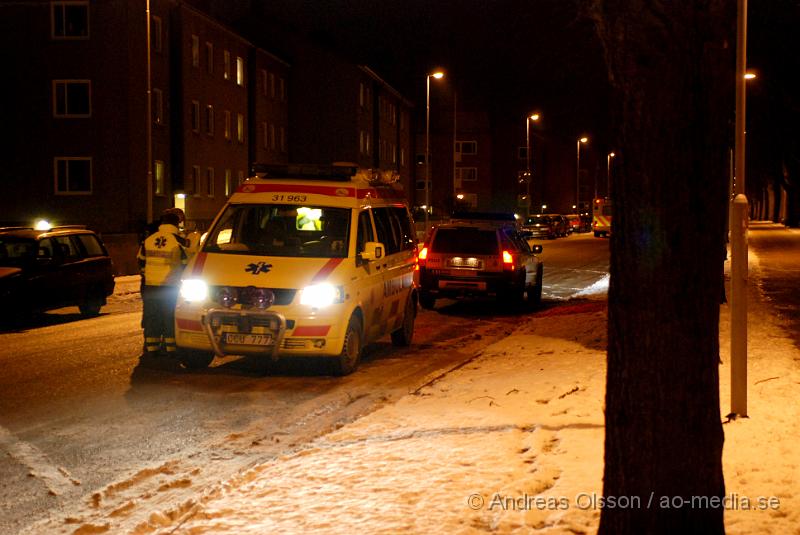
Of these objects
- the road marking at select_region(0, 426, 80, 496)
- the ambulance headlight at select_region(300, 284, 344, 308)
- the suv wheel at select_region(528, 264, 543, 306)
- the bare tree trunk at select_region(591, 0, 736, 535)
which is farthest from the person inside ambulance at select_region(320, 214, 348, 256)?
the suv wheel at select_region(528, 264, 543, 306)

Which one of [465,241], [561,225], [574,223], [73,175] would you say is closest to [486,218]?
[465,241]

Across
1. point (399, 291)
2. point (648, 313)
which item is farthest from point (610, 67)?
point (399, 291)

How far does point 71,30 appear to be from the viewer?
3912 cm

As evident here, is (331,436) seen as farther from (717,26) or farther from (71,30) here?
(71,30)

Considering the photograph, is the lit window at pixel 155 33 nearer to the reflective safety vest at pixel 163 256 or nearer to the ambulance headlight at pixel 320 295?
the reflective safety vest at pixel 163 256

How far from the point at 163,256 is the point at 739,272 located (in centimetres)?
702

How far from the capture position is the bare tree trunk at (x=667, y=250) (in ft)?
13.6

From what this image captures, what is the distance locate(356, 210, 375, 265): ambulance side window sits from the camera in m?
11.7

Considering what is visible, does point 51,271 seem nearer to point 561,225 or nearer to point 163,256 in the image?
point 163,256

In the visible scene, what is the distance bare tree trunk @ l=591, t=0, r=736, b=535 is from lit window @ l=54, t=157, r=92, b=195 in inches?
1483

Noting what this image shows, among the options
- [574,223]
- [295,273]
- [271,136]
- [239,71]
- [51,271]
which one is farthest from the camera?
[574,223]

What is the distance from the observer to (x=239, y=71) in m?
51.5

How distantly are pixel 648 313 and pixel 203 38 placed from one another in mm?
44376

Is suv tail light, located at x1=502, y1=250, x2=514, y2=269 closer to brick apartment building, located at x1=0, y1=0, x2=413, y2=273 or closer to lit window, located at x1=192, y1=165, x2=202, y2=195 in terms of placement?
brick apartment building, located at x1=0, y1=0, x2=413, y2=273
